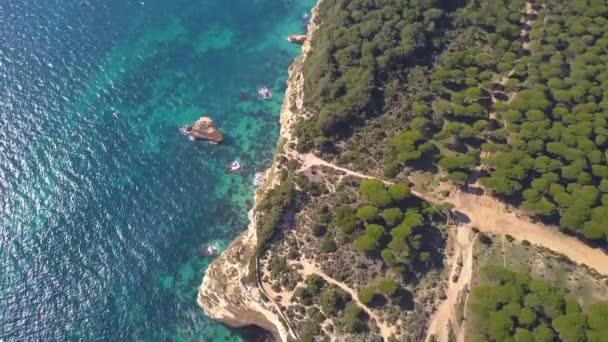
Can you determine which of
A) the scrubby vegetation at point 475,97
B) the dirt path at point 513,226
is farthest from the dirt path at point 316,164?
the scrubby vegetation at point 475,97

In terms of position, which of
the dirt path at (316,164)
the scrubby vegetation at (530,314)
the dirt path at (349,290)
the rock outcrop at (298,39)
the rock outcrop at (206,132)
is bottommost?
the dirt path at (349,290)

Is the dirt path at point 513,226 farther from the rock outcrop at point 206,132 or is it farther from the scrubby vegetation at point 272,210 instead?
the rock outcrop at point 206,132

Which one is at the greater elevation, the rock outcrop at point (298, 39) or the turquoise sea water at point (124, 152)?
the rock outcrop at point (298, 39)

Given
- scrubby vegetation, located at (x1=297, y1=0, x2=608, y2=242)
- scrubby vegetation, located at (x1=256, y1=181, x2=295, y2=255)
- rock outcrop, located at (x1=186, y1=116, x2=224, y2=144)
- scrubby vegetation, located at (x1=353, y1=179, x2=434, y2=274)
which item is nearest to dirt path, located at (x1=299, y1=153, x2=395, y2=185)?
scrubby vegetation, located at (x1=297, y1=0, x2=608, y2=242)

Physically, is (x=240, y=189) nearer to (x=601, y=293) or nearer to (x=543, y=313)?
(x=543, y=313)

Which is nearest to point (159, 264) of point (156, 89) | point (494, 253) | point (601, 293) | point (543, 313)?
point (156, 89)

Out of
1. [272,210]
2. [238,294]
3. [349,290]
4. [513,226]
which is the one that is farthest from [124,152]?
[513,226]
